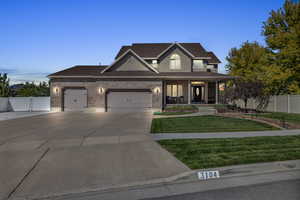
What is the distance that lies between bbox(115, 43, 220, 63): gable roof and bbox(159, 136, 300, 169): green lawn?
1947 centimetres

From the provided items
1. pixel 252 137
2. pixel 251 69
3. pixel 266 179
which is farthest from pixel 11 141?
pixel 251 69

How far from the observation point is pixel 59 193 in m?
4.20

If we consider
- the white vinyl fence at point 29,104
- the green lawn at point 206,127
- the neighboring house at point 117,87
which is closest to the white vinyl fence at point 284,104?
the neighboring house at point 117,87

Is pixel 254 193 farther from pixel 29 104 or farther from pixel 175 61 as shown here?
pixel 29 104

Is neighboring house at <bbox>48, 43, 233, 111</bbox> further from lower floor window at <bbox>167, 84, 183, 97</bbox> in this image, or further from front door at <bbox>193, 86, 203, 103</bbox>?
front door at <bbox>193, 86, 203, 103</bbox>

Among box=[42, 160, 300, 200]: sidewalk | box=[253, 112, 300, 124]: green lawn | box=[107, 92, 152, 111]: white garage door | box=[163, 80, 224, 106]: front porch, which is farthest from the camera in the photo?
box=[163, 80, 224, 106]: front porch

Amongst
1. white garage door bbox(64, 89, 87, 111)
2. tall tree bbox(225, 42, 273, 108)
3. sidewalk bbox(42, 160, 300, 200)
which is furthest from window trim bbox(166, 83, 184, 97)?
sidewalk bbox(42, 160, 300, 200)

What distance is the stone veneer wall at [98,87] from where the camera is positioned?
23047mm

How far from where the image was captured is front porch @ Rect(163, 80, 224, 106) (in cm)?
2594

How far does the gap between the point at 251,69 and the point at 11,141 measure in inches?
1257

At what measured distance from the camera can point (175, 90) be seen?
2689 cm

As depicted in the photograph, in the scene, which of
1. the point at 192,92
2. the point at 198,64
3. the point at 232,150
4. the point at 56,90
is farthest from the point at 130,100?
the point at 232,150

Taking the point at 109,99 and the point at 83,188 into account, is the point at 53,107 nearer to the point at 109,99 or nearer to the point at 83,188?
the point at 109,99

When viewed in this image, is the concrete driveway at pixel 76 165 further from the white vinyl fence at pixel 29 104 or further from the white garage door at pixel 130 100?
the white vinyl fence at pixel 29 104
